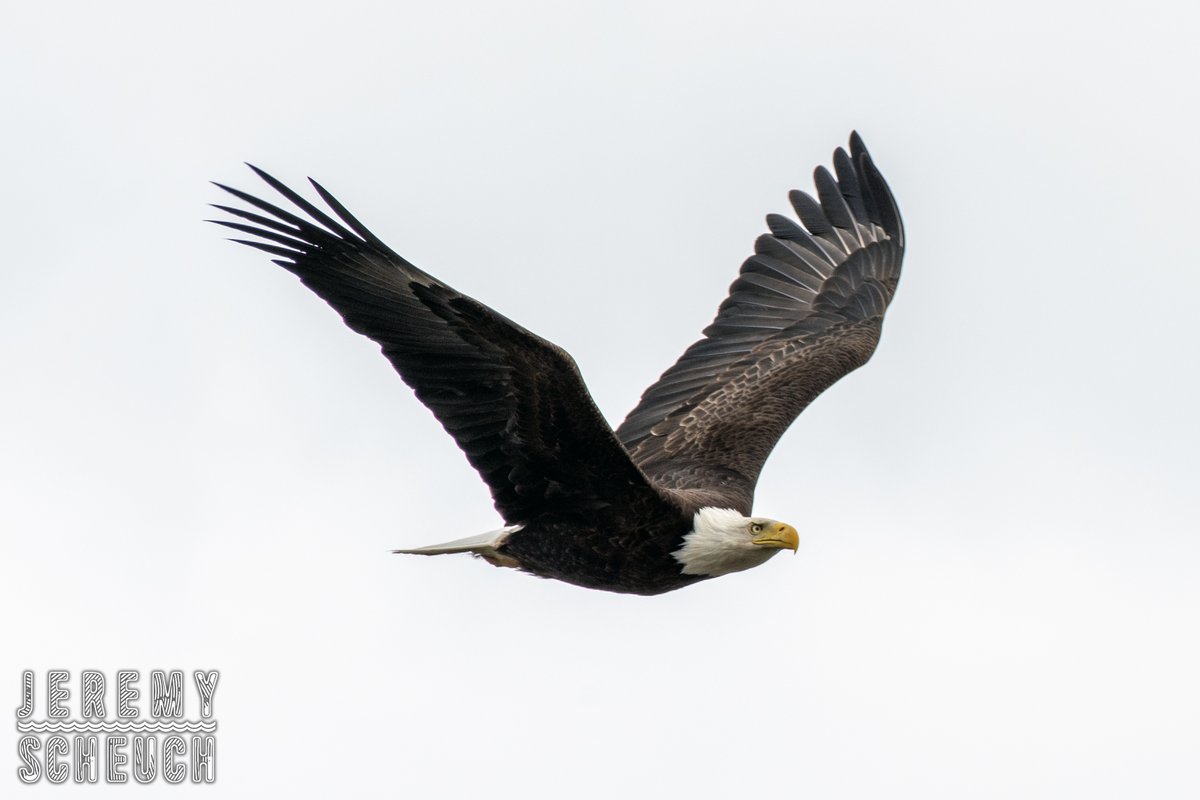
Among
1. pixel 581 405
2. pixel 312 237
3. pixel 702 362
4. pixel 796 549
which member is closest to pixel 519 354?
pixel 581 405

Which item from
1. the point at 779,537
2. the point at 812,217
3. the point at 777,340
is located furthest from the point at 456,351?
the point at 812,217

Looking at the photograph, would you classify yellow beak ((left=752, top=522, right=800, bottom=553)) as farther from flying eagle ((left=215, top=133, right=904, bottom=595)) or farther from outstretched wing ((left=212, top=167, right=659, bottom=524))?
outstretched wing ((left=212, top=167, right=659, bottom=524))

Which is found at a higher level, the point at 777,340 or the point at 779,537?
the point at 777,340

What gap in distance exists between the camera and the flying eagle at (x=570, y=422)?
11141 mm

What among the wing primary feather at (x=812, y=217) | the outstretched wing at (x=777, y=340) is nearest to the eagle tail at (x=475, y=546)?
the outstretched wing at (x=777, y=340)

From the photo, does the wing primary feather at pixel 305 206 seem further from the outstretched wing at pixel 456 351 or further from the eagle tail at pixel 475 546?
the eagle tail at pixel 475 546

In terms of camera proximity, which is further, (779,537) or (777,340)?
(777,340)

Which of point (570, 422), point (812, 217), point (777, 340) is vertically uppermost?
point (812, 217)

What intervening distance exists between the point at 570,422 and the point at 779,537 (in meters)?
1.59

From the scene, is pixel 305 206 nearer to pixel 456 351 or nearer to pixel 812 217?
pixel 456 351

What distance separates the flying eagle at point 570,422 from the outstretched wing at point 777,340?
0.8 inches

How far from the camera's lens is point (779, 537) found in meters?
12.2

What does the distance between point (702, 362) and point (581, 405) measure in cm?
404

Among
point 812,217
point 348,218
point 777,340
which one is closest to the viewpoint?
point 348,218
